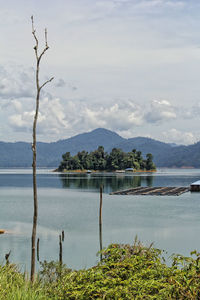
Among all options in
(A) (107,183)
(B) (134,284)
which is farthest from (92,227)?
(A) (107,183)

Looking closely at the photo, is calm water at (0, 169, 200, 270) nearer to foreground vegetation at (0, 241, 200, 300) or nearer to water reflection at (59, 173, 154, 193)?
foreground vegetation at (0, 241, 200, 300)

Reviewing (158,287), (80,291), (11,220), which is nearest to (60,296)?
(80,291)

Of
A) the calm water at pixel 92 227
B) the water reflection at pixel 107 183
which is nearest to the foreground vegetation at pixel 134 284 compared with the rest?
the calm water at pixel 92 227

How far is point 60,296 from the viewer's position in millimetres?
7570

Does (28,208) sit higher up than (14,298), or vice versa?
(14,298)

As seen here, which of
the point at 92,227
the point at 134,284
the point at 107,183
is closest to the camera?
the point at 134,284

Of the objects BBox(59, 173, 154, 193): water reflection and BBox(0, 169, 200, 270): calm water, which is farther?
BBox(59, 173, 154, 193): water reflection

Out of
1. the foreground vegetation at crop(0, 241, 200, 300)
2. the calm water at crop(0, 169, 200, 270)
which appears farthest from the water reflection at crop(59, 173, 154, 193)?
the foreground vegetation at crop(0, 241, 200, 300)

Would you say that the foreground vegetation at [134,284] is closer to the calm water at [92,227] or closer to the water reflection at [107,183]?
the calm water at [92,227]

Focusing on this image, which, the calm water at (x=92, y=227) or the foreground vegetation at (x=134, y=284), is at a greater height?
the foreground vegetation at (x=134, y=284)

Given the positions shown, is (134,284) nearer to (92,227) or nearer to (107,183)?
(92,227)

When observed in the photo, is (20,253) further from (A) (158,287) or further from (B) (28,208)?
(B) (28,208)

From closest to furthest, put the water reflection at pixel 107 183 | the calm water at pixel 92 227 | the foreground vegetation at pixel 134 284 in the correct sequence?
the foreground vegetation at pixel 134 284 < the calm water at pixel 92 227 < the water reflection at pixel 107 183

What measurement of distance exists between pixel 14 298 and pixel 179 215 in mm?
44917
